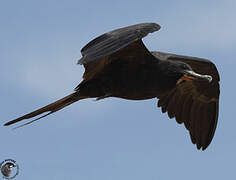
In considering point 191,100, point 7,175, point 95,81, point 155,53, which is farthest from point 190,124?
point 7,175

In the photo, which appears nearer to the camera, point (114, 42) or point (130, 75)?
point (114, 42)

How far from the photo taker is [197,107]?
10.1 m

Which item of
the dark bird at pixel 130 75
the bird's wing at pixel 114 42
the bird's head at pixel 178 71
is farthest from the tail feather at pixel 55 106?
the bird's head at pixel 178 71

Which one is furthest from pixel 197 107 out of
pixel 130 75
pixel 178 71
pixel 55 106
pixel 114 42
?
pixel 114 42

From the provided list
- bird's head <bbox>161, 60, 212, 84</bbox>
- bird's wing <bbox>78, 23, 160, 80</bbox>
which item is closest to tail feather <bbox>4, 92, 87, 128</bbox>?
bird's wing <bbox>78, 23, 160, 80</bbox>

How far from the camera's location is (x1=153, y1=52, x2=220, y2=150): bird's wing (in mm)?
9883

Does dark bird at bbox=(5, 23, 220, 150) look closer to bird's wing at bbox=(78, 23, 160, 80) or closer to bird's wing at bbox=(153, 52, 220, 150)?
bird's wing at bbox=(78, 23, 160, 80)

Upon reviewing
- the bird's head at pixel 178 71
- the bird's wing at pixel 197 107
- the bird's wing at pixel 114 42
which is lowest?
the bird's wing at pixel 197 107

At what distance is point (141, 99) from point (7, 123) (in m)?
1.51

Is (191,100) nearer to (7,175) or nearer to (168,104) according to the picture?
(168,104)

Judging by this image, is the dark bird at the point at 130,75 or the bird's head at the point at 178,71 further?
the bird's head at the point at 178,71

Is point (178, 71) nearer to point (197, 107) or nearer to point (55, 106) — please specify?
point (55, 106)

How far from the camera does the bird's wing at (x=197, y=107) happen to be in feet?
32.4

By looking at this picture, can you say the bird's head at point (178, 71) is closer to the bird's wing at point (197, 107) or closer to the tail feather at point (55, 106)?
the tail feather at point (55, 106)
